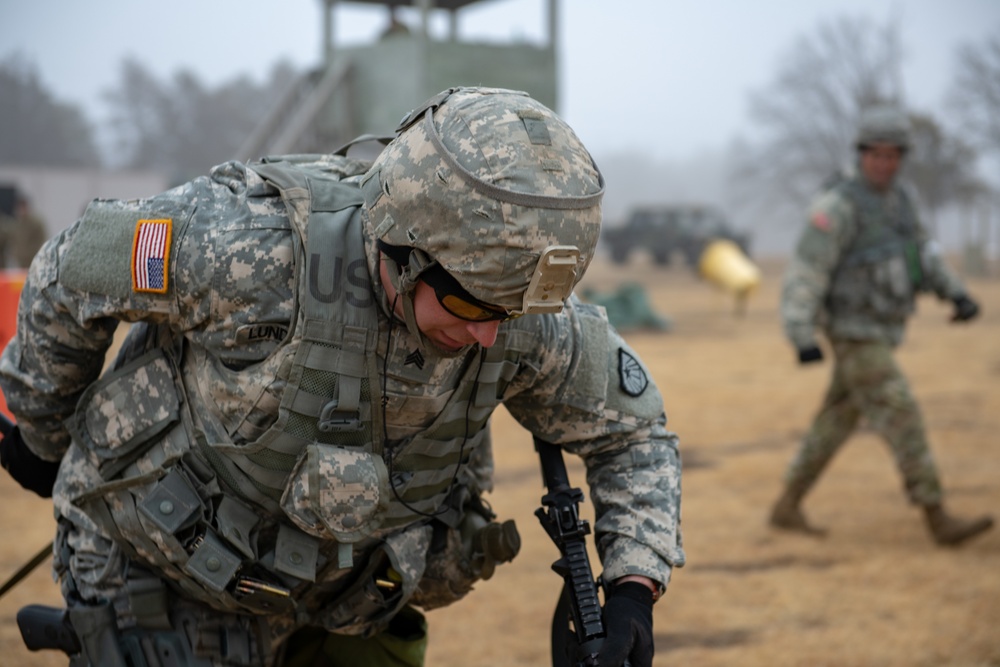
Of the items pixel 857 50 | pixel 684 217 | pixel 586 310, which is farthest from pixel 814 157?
pixel 586 310

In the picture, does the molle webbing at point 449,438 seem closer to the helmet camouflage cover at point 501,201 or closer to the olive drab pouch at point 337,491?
the olive drab pouch at point 337,491

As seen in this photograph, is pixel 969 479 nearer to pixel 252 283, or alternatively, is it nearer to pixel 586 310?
pixel 586 310

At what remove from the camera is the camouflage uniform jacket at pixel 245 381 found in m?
2.07

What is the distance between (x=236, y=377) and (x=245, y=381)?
27mm

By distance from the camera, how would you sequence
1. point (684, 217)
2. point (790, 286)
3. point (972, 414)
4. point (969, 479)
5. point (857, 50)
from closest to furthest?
point (790, 286) → point (969, 479) → point (972, 414) → point (684, 217) → point (857, 50)

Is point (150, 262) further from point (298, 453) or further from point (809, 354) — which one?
point (809, 354)

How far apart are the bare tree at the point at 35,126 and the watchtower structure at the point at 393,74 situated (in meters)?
44.9

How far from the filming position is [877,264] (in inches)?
211

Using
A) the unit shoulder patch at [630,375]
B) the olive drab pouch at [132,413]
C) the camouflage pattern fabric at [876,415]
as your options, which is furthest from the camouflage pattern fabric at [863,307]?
the olive drab pouch at [132,413]

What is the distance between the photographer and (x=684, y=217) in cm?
2919

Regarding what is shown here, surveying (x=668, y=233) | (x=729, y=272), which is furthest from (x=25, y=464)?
(x=668, y=233)

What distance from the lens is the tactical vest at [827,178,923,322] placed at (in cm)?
Result: 536

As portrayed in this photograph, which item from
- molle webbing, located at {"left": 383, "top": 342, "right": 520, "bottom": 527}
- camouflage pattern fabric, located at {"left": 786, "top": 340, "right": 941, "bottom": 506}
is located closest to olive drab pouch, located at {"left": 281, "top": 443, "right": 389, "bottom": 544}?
molle webbing, located at {"left": 383, "top": 342, "right": 520, "bottom": 527}

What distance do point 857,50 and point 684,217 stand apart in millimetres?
17620
